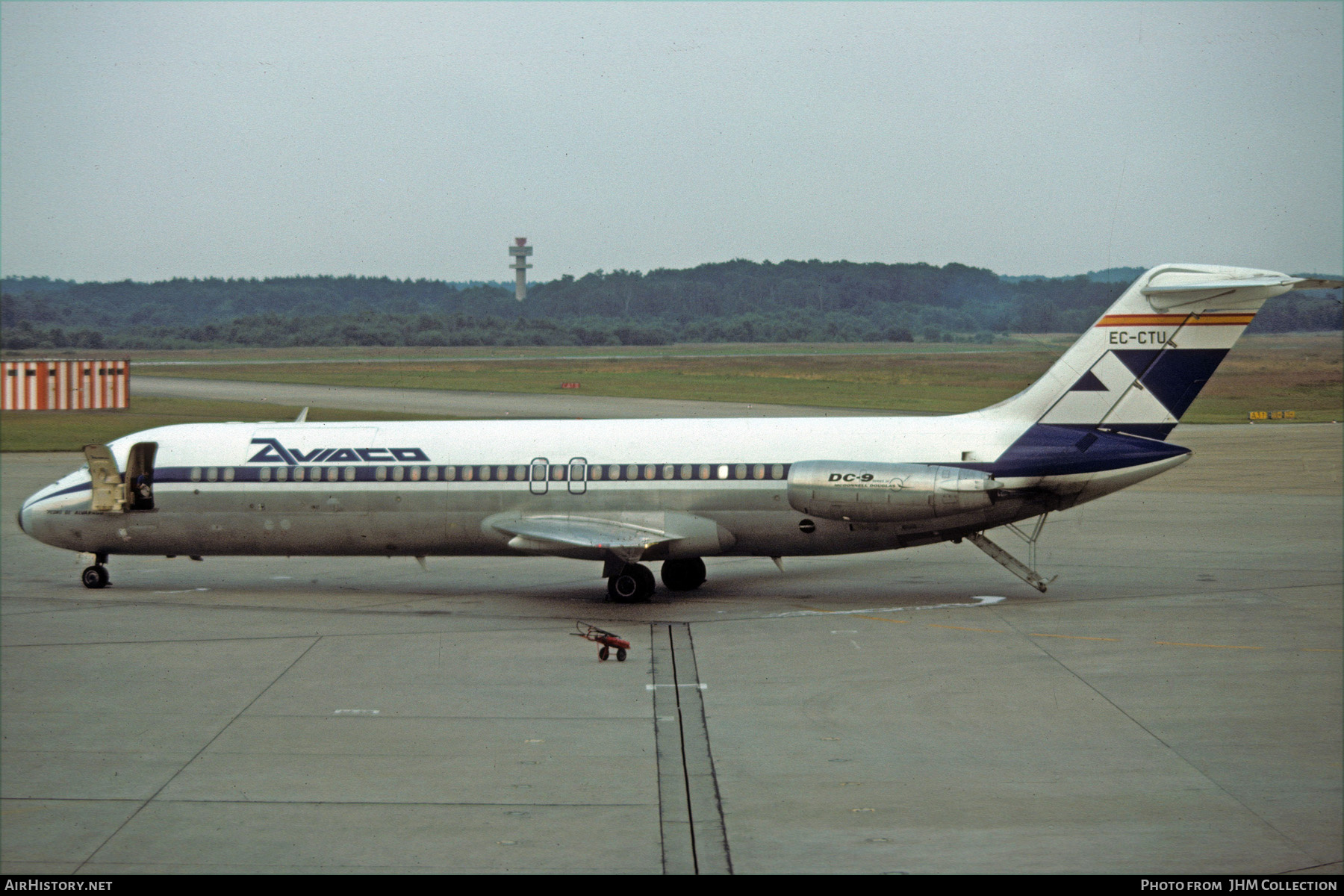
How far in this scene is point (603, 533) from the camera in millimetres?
21328

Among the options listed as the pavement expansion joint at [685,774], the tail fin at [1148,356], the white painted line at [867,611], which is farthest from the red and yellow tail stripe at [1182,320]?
the pavement expansion joint at [685,774]

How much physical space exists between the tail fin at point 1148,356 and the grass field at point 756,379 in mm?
23211

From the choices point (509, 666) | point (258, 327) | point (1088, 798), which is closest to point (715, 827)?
point (1088, 798)

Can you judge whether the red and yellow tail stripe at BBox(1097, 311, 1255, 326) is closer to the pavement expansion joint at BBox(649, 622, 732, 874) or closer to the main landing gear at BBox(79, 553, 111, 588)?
the pavement expansion joint at BBox(649, 622, 732, 874)

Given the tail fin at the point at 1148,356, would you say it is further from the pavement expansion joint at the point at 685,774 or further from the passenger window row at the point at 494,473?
the pavement expansion joint at the point at 685,774

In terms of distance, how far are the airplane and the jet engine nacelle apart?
1.2 inches

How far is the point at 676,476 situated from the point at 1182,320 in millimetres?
9133

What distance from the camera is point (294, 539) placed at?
22.6 m

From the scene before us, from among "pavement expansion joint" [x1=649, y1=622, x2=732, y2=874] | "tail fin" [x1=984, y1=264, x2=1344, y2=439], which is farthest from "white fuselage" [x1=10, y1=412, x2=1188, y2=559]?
"pavement expansion joint" [x1=649, y1=622, x2=732, y2=874]

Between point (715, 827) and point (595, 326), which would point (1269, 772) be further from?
point (595, 326)

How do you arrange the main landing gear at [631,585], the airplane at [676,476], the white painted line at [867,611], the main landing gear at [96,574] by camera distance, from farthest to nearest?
1. the main landing gear at [96,574]
2. the main landing gear at [631,585]
3. the airplane at [676,476]
4. the white painted line at [867,611]

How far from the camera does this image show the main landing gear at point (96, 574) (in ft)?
75.9

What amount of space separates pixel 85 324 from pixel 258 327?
11505mm

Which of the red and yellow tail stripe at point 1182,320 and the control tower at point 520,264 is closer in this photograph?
the red and yellow tail stripe at point 1182,320
